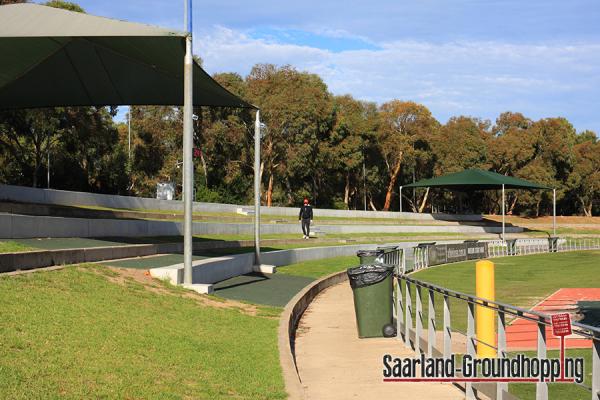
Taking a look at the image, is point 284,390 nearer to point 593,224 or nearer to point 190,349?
point 190,349

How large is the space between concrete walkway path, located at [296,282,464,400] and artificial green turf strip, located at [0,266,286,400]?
66 cm

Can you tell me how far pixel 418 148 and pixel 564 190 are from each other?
2565cm

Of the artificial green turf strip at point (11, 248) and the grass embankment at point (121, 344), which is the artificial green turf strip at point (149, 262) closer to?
the artificial green turf strip at point (11, 248)

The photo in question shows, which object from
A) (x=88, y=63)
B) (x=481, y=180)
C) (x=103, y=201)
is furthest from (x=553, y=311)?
(x=481, y=180)

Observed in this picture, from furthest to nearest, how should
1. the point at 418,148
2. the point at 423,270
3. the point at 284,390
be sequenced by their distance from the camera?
the point at 418,148, the point at 423,270, the point at 284,390

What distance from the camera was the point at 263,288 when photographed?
18.8 meters

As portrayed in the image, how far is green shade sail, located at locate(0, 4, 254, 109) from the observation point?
16.3m

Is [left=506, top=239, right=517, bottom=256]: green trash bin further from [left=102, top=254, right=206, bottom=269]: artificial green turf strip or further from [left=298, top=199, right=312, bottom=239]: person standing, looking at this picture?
[left=102, top=254, right=206, bottom=269]: artificial green turf strip

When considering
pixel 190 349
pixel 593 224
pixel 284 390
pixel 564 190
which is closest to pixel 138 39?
pixel 190 349

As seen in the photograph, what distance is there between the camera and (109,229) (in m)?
21.7

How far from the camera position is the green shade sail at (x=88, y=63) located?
53.4ft

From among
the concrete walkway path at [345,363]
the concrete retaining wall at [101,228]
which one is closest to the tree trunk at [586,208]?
the concrete retaining wall at [101,228]

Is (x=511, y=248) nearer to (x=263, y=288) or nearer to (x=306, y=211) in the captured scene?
(x=306, y=211)

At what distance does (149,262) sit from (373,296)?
23.0 feet
